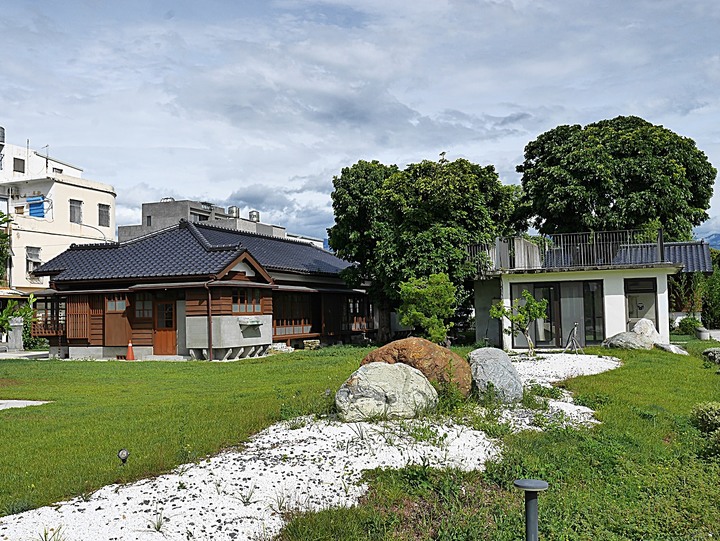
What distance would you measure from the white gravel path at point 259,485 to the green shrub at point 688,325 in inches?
909

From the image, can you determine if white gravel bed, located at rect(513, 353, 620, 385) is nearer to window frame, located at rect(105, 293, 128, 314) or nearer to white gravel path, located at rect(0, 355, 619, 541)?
white gravel path, located at rect(0, 355, 619, 541)

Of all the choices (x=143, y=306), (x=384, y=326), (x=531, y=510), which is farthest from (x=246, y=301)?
(x=531, y=510)

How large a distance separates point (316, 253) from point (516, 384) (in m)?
25.8

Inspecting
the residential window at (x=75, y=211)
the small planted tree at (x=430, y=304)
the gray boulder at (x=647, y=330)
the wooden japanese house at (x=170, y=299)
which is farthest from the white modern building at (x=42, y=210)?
the gray boulder at (x=647, y=330)

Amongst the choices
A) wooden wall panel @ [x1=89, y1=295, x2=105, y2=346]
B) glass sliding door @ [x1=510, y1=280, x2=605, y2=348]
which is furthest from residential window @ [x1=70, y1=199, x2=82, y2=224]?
glass sliding door @ [x1=510, y1=280, x2=605, y2=348]

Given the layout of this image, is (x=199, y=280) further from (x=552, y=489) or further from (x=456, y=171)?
(x=552, y=489)

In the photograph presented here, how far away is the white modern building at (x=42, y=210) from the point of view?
38.6 m

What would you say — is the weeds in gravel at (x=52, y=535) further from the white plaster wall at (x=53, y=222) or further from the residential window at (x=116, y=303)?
the white plaster wall at (x=53, y=222)

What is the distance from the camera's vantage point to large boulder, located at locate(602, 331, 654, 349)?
20.1 m

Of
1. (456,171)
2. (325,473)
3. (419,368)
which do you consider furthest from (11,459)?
(456,171)

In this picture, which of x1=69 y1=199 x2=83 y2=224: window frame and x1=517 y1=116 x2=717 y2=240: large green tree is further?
x1=69 y1=199 x2=83 y2=224: window frame

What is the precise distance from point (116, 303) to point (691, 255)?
859 inches

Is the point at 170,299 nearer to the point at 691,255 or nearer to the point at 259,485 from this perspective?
the point at 259,485

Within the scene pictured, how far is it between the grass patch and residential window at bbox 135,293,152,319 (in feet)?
60.4
